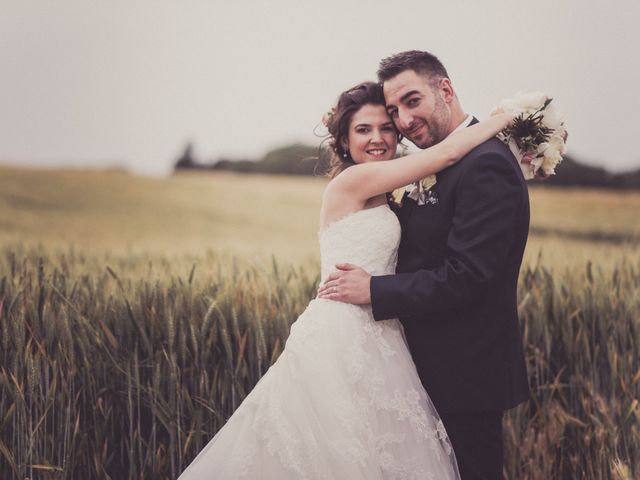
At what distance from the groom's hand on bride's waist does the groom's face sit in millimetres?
527

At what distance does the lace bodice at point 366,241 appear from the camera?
6.37ft

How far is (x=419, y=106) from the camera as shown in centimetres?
202

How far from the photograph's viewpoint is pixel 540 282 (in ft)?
9.89

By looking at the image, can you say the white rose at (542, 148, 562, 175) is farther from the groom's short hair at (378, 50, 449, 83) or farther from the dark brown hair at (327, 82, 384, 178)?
the dark brown hair at (327, 82, 384, 178)

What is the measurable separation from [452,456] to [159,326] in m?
1.29

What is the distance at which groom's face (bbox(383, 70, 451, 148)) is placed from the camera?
2.01 metres

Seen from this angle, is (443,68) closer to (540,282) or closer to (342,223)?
(342,223)

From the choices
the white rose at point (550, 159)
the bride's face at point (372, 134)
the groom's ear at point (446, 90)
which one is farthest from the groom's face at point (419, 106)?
the white rose at point (550, 159)

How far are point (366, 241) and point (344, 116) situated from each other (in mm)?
561

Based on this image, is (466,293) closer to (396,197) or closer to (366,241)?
(366,241)

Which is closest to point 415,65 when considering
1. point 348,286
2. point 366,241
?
point 366,241

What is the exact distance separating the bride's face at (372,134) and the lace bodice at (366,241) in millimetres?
264

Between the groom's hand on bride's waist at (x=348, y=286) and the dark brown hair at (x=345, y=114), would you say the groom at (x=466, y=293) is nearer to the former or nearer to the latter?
the groom's hand on bride's waist at (x=348, y=286)

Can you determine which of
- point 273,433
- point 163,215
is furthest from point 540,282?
point 163,215
